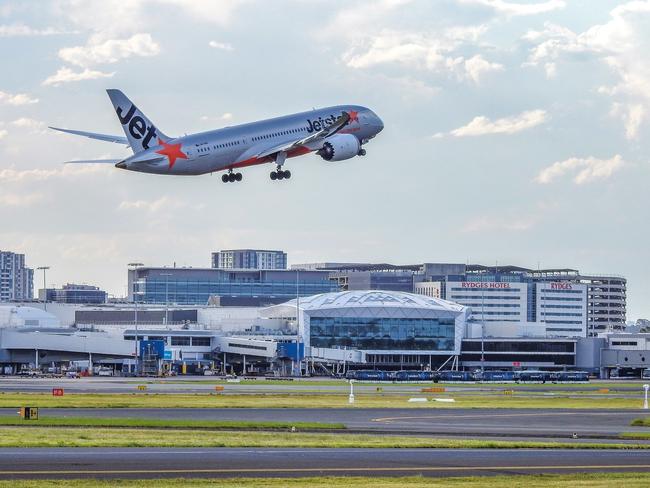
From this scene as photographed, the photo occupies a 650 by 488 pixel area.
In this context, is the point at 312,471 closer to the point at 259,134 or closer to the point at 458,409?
the point at 458,409

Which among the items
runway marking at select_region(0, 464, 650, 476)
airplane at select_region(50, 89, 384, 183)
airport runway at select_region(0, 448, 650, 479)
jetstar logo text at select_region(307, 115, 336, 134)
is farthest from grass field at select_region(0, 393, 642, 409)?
runway marking at select_region(0, 464, 650, 476)

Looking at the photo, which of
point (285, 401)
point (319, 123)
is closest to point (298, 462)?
point (285, 401)

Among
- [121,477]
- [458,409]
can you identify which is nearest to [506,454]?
[121,477]

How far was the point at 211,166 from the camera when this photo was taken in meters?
112

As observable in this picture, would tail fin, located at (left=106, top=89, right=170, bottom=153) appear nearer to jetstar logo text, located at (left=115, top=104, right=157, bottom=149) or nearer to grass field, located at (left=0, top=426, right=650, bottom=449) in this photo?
jetstar logo text, located at (left=115, top=104, right=157, bottom=149)

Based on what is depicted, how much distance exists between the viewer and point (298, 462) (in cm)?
5569

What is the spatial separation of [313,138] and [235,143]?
343 inches

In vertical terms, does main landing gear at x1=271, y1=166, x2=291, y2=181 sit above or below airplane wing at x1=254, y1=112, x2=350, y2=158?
below

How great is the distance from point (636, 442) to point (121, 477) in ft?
101

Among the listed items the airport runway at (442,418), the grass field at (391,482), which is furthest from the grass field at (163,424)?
the grass field at (391,482)

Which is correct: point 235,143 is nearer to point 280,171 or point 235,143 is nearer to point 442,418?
point 280,171

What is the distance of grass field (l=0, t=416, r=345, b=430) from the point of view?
76812mm

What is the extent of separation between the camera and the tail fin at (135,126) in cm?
11156

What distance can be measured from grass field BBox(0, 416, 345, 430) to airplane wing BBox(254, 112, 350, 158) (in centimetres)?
3848
